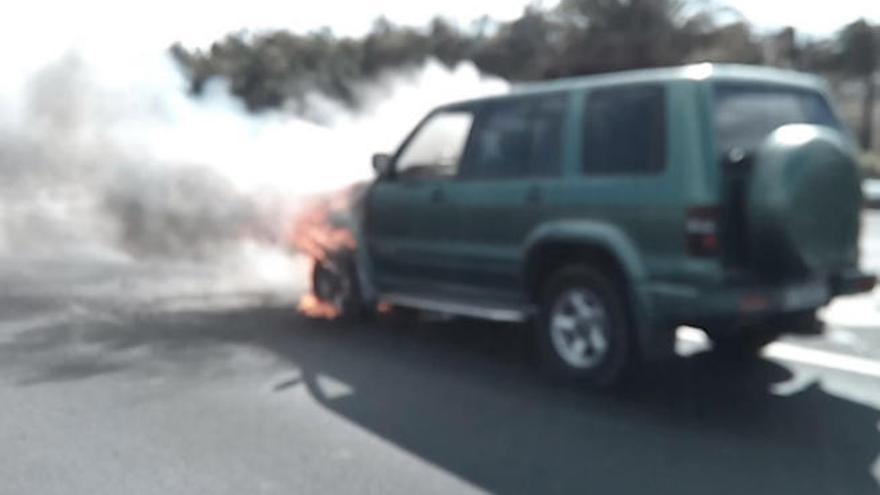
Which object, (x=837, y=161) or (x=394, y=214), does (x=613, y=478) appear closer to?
(x=837, y=161)

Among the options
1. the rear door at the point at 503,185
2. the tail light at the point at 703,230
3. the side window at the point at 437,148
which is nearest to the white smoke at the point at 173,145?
the side window at the point at 437,148

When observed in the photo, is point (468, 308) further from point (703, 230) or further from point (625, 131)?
point (703, 230)

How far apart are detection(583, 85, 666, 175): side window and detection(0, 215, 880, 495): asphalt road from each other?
134cm

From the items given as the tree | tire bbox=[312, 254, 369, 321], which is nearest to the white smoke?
tire bbox=[312, 254, 369, 321]

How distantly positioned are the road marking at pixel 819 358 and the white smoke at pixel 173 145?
4.04 m

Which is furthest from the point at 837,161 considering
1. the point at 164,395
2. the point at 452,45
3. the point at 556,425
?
the point at 452,45

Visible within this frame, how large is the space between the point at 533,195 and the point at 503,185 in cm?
32

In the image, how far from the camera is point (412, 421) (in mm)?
6352

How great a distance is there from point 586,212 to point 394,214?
80.1 inches

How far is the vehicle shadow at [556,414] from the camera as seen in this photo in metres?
5.38

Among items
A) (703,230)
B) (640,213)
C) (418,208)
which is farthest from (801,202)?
(418,208)

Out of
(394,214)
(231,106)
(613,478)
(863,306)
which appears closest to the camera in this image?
(613,478)

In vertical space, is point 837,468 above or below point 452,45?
below

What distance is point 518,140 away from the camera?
24.5 ft
